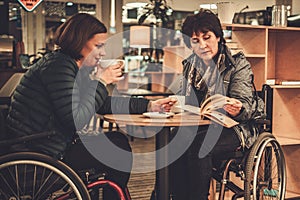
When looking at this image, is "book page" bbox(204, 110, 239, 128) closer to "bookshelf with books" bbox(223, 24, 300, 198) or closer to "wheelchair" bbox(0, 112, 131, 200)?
"wheelchair" bbox(0, 112, 131, 200)

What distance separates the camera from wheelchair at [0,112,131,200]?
2.10 metres

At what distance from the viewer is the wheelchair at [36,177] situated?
2.10m

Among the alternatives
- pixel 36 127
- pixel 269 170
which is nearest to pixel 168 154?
pixel 269 170

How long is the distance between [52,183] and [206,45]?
1.24 metres

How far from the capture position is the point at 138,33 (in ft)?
22.9

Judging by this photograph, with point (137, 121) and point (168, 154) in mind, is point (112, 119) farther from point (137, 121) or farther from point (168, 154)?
point (168, 154)

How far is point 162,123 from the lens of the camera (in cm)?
247

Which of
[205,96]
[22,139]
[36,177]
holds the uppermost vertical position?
[205,96]

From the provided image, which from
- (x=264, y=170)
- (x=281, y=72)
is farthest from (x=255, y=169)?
(x=281, y=72)

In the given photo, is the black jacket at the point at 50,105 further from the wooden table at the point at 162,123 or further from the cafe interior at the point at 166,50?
the cafe interior at the point at 166,50

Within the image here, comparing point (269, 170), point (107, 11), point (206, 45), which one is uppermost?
point (107, 11)

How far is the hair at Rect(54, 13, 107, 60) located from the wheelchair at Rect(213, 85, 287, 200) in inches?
40.4

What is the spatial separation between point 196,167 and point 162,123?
38cm

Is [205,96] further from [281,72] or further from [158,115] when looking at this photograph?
[281,72]
